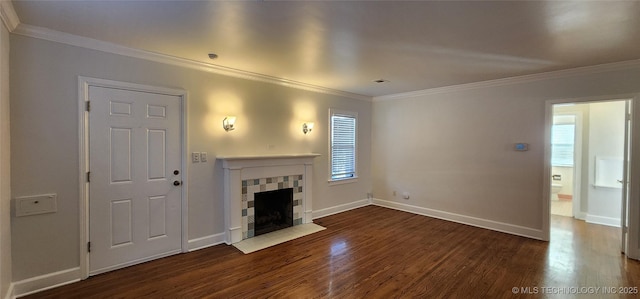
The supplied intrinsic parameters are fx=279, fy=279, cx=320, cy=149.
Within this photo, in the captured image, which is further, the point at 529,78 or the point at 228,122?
the point at 529,78

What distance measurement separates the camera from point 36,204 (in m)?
2.58

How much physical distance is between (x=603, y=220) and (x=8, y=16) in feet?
26.5

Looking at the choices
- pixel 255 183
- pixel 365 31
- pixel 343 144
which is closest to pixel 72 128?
pixel 255 183

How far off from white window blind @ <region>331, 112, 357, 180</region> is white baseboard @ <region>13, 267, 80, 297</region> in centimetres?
381

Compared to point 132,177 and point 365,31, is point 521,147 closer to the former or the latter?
point 365,31

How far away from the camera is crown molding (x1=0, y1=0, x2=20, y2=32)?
6.65ft

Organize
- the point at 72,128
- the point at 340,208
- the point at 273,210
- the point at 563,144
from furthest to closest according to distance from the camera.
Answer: the point at 563,144 < the point at 340,208 < the point at 273,210 < the point at 72,128

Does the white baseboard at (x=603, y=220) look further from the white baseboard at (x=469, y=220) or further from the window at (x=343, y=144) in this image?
the window at (x=343, y=144)

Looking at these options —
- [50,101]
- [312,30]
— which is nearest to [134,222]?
[50,101]

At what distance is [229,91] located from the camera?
3867mm

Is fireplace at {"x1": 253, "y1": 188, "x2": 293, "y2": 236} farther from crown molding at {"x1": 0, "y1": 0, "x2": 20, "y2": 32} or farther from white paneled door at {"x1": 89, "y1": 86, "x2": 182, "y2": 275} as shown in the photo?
crown molding at {"x1": 0, "y1": 0, "x2": 20, "y2": 32}

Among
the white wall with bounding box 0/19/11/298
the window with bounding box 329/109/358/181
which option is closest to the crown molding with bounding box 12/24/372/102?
the white wall with bounding box 0/19/11/298

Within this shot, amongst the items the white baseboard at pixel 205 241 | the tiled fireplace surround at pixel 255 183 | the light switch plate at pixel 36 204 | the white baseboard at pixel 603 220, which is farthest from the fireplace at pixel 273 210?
the white baseboard at pixel 603 220

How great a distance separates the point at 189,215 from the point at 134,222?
0.59 m
